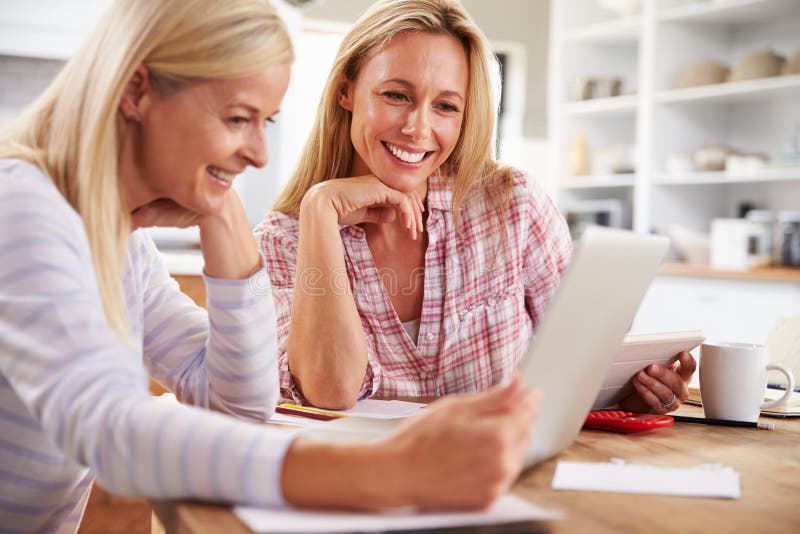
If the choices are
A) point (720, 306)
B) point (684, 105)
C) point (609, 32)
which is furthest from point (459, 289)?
point (609, 32)

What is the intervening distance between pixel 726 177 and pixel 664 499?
344 centimetres

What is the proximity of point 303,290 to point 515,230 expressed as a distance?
45 cm

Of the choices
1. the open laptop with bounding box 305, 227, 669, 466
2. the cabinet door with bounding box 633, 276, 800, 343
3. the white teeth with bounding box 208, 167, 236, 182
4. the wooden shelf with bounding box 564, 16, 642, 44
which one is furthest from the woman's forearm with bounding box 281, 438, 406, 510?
the wooden shelf with bounding box 564, 16, 642, 44

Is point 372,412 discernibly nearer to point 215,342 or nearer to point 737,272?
point 215,342

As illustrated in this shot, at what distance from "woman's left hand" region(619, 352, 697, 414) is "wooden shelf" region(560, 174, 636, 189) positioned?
3411mm

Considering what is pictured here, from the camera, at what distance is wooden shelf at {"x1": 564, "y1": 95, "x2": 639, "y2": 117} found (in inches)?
174

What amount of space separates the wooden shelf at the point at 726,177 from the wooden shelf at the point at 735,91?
0.38 meters

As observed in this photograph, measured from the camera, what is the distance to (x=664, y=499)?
75 cm

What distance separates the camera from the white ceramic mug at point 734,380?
111 centimetres

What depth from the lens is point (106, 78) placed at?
826 mm

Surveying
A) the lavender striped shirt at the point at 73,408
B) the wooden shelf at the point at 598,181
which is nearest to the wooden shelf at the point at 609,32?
the wooden shelf at the point at 598,181

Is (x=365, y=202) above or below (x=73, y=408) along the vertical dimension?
above

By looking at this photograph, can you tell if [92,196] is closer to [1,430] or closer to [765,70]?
[1,430]

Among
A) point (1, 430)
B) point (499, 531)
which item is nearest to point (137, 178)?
point (1, 430)
